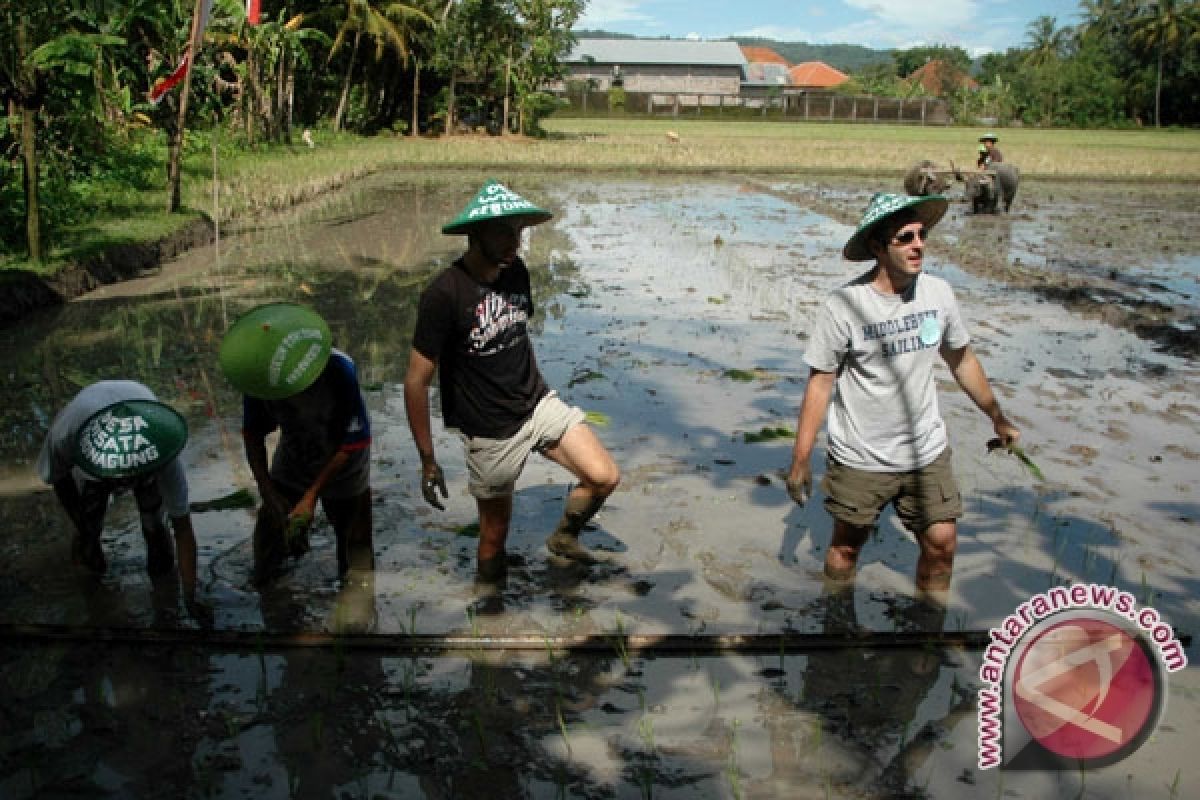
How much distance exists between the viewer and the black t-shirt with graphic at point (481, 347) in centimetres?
371

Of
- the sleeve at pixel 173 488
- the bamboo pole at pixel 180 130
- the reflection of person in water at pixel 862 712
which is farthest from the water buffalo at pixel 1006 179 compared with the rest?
the sleeve at pixel 173 488

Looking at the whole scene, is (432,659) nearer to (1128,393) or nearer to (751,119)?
(1128,393)

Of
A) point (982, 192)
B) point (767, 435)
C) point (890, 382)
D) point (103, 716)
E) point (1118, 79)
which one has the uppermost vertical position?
point (1118, 79)

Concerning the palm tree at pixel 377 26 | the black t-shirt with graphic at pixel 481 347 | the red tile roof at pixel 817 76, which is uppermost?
the red tile roof at pixel 817 76

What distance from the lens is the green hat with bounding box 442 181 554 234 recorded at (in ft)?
11.8

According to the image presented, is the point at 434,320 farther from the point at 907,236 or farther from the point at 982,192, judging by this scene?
the point at 982,192

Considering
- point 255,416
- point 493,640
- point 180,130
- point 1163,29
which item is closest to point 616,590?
point 493,640

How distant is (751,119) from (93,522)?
201ft

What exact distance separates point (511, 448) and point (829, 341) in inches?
48.3

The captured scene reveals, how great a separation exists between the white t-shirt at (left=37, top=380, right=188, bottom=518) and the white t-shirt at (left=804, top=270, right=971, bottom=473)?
223 cm

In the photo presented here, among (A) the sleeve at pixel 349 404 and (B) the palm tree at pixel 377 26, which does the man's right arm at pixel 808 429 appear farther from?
(B) the palm tree at pixel 377 26

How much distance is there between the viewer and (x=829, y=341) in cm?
368

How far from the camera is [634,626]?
3.97 m

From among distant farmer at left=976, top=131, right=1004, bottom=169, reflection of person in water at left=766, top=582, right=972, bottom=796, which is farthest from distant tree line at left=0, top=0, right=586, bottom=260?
distant farmer at left=976, top=131, right=1004, bottom=169
